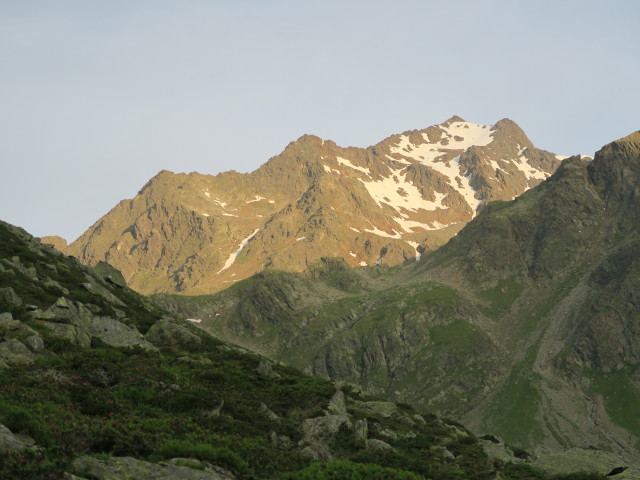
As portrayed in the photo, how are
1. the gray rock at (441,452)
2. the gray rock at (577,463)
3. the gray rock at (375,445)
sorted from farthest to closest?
the gray rock at (441,452), the gray rock at (577,463), the gray rock at (375,445)

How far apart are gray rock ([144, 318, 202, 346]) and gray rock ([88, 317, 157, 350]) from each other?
623 cm

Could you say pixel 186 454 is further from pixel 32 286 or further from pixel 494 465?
pixel 32 286

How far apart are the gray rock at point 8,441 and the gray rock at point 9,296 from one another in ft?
84.2

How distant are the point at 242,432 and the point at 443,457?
18.7m

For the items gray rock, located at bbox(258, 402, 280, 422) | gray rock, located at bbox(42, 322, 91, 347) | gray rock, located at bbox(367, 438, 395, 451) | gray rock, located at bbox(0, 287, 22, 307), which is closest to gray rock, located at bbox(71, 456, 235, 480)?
gray rock, located at bbox(258, 402, 280, 422)

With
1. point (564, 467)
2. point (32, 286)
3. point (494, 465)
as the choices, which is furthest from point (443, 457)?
point (32, 286)

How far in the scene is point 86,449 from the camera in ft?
70.0

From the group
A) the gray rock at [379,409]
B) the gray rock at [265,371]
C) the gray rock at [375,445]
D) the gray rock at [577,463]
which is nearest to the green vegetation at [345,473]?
the gray rock at [375,445]

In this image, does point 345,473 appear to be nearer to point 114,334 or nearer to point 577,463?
point 577,463

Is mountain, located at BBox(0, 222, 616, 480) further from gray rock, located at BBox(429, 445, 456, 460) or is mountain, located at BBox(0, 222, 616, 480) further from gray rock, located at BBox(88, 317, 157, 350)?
gray rock, located at BBox(429, 445, 456, 460)

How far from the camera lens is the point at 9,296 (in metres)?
43.9

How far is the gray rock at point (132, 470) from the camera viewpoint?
18609 mm

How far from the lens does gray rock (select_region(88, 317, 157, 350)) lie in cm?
4562

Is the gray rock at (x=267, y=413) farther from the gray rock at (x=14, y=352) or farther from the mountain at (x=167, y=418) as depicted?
the gray rock at (x=14, y=352)
